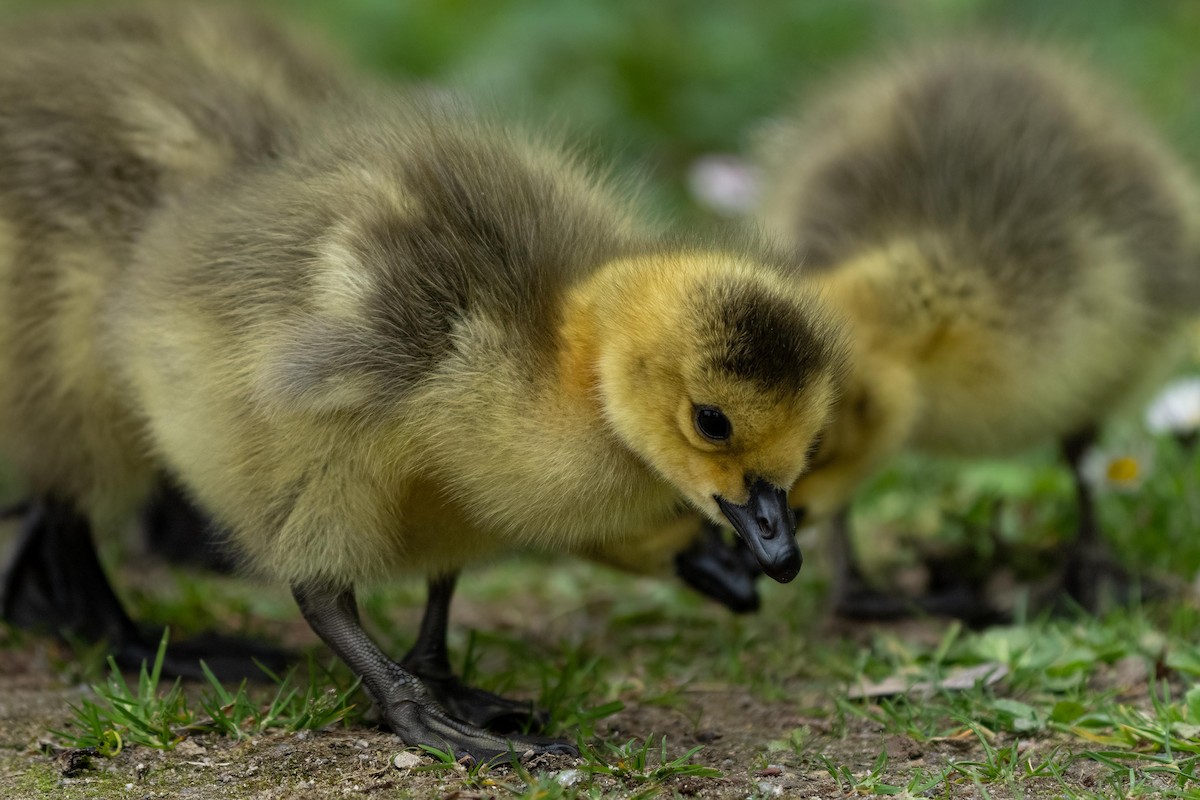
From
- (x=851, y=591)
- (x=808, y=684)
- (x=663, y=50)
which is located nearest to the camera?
(x=808, y=684)

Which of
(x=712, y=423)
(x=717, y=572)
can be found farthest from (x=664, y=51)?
(x=712, y=423)

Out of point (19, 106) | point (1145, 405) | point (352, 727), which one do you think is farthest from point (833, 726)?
point (19, 106)

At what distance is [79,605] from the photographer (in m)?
3.20

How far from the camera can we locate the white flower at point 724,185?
512cm

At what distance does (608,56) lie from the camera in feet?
20.6

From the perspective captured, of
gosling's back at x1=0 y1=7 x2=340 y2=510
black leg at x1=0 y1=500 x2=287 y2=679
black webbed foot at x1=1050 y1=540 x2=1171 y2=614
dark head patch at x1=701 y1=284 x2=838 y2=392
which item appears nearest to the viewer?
dark head patch at x1=701 y1=284 x2=838 y2=392

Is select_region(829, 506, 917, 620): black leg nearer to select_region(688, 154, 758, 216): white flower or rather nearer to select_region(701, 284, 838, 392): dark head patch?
select_region(701, 284, 838, 392): dark head patch

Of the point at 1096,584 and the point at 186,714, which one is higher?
the point at 1096,584

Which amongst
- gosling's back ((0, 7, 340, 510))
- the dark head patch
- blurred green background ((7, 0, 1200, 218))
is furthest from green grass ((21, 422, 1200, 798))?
blurred green background ((7, 0, 1200, 218))

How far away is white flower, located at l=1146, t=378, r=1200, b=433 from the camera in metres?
3.86

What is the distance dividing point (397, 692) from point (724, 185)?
122 inches

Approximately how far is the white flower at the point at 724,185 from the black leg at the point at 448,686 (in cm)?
235

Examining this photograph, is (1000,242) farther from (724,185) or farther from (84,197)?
(724,185)

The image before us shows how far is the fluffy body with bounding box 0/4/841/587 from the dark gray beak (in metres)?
0.03
